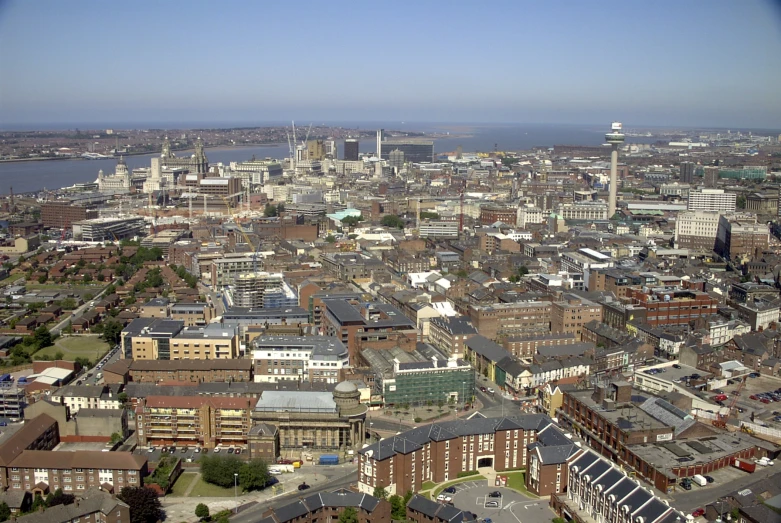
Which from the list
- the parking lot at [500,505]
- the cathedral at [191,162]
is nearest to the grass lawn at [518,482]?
the parking lot at [500,505]

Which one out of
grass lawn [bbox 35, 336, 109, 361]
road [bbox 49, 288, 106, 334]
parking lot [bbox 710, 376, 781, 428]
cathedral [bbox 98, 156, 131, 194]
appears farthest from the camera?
cathedral [bbox 98, 156, 131, 194]

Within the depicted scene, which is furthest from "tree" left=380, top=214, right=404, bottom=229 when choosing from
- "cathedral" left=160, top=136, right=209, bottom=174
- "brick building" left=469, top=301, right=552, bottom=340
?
"cathedral" left=160, top=136, right=209, bottom=174

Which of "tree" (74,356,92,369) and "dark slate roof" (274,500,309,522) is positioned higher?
"dark slate roof" (274,500,309,522)

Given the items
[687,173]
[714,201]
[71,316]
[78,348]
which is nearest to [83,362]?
[78,348]

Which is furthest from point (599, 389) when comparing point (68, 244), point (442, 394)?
point (68, 244)

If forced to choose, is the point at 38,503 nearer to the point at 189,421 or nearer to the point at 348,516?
the point at 189,421

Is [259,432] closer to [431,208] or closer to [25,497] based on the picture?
[25,497]

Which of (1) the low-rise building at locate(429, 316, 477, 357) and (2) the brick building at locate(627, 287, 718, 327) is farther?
(2) the brick building at locate(627, 287, 718, 327)

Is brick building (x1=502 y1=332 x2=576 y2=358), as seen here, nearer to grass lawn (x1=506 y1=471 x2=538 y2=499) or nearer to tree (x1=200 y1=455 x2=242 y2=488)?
grass lawn (x1=506 y1=471 x2=538 y2=499)
